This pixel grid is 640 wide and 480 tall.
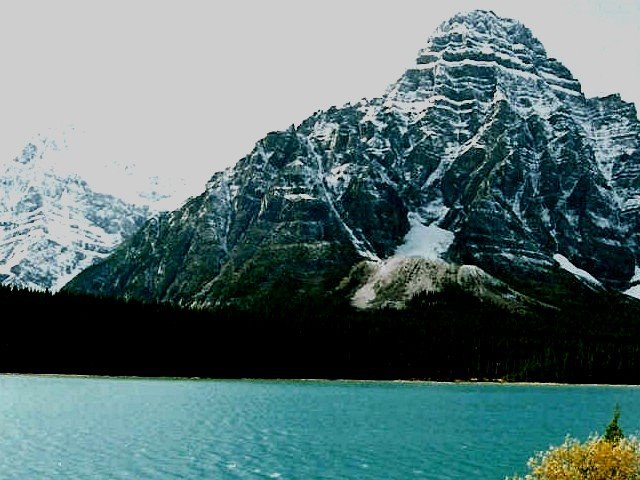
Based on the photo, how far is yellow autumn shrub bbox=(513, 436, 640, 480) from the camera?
125 ft

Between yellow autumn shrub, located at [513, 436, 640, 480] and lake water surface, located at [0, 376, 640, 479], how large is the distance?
1541 inches

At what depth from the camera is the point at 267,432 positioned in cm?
10606

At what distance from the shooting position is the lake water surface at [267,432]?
7862cm

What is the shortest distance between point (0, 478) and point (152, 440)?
26750 millimetres

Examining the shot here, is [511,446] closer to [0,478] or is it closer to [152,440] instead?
[152,440]

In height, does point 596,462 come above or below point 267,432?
above

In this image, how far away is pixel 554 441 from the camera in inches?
4222

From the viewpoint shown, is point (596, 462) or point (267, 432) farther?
point (267, 432)

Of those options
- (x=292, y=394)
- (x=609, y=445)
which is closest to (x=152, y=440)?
(x=609, y=445)

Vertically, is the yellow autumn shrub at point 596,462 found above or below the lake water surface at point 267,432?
above

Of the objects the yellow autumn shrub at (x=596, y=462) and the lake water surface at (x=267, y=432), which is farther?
the lake water surface at (x=267, y=432)

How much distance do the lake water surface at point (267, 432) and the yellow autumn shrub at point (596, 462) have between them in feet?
128

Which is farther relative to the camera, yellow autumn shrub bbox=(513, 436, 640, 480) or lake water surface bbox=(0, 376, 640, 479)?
lake water surface bbox=(0, 376, 640, 479)

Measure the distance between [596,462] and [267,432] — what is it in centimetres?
7190
